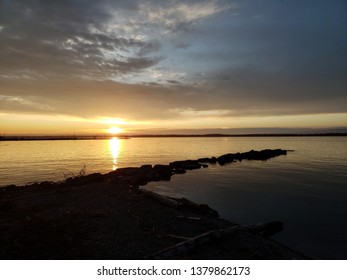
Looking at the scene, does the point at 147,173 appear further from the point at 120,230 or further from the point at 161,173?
the point at 120,230

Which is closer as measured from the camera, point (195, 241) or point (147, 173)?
point (195, 241)

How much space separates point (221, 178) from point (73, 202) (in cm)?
2208

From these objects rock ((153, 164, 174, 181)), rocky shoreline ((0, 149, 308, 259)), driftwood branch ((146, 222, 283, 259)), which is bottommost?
rock ((153, 164, 174, 181))

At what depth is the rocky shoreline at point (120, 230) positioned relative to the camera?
10141mm

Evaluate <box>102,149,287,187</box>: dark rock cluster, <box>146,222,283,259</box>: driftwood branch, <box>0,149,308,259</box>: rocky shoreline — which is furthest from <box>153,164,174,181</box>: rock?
<box>146,222,283,259</box>: driftwood branch

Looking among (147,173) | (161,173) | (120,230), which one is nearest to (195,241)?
(120,230)

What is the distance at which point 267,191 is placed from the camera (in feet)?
92.0

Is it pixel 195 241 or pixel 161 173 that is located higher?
pixel 195 241

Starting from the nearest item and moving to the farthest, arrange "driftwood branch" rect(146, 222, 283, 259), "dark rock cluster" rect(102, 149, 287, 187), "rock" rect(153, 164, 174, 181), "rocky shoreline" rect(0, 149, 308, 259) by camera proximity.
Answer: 1. "driftwood branch" rect(146, 222, 283, 259)
2. "rocky shoreline" rect(0, 149, 308, 259)
3. "dark rock cluster" rect(102, 149, 287, 187)
4. "rock" rect(153, 164, 174, 181)

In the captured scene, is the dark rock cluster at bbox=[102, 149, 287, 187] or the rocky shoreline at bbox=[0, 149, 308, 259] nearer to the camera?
the rocky shoreline at bbox=[0, 149, 308, 259]

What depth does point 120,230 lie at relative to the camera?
12.5m

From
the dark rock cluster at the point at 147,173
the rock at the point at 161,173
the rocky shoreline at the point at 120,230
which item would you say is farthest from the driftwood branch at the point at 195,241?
the rock at the point at 161,173

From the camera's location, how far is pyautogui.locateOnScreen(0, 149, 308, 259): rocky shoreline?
33.3ft

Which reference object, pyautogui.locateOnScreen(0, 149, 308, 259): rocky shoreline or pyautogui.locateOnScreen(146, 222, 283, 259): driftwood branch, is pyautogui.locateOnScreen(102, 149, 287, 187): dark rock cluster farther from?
pyautogui.locateOnScreen(146, 222, 283, 259): driftwood branch
